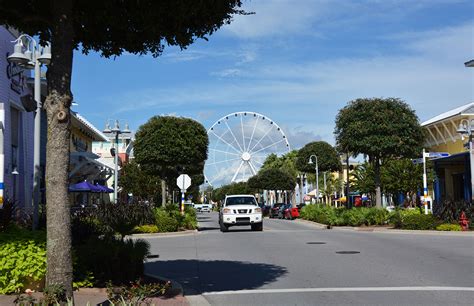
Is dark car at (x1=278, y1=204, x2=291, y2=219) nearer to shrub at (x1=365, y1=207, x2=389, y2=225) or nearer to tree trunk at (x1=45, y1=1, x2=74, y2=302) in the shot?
shrub at (x1=365, y1=207, x2=389, y2=225)

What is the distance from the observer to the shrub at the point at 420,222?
2467 cm

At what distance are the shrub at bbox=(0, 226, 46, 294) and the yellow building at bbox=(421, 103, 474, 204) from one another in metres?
33.2

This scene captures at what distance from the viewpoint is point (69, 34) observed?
6738mm

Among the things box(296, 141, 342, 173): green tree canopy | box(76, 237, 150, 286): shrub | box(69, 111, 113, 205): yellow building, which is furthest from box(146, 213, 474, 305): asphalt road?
box(296, 141, 342, 173): green tree canopy

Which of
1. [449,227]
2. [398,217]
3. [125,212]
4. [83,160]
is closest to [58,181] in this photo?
[125,212]

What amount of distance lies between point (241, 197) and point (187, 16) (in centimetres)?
2209

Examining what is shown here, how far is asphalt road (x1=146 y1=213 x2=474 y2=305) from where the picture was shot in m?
8.93

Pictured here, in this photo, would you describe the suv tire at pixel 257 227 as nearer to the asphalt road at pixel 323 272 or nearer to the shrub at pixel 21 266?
the asphalt road at pixel 323 272

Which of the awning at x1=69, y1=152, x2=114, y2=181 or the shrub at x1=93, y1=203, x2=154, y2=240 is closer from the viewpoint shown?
the shrub at x1=93, y1=203, x2=154, y2=240

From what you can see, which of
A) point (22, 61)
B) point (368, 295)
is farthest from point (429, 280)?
point (22, 61)

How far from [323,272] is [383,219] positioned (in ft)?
58.8

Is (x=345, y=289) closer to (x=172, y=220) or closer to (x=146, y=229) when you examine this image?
(x=146, y=229)

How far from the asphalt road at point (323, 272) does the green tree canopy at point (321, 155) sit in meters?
34.0

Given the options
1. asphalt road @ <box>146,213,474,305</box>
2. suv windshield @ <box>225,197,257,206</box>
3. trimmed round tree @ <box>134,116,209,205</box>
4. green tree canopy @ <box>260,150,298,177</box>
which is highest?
green tree canopy @ <box>260,150,298,177</box>
